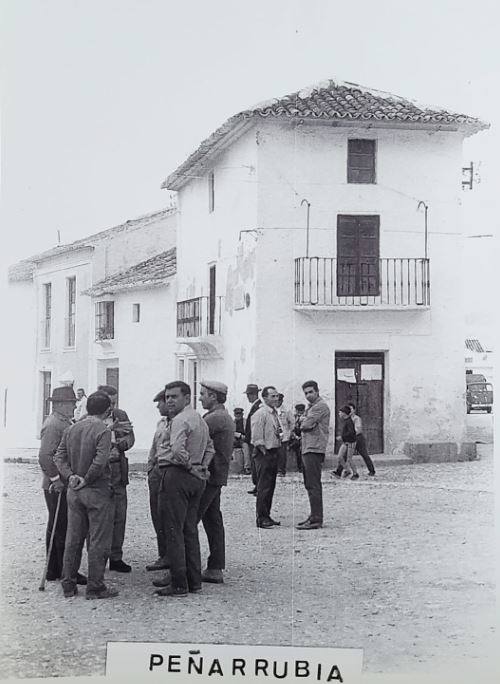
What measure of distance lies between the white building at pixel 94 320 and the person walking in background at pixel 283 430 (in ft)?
2.39

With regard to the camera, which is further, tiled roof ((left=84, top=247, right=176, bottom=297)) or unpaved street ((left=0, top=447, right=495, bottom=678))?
tiled roof ((left=84, top=247, right=176, bottom=297))

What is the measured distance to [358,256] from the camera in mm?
5930

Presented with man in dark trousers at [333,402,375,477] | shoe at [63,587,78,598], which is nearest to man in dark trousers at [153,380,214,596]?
shoe at [63,587,78,598]

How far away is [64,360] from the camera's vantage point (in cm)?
609

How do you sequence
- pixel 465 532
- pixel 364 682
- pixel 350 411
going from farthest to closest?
pixel 350 411, pixel 465 532, pixel 364 682

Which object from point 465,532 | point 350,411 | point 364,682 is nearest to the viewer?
point 364,682

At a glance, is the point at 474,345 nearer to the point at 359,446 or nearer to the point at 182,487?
the point at 359,446

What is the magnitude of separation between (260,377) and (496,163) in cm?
193

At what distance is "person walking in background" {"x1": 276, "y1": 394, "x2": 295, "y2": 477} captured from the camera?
19.3 feet

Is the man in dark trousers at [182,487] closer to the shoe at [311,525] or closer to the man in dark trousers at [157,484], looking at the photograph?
the man in dark trousers at [157,484]

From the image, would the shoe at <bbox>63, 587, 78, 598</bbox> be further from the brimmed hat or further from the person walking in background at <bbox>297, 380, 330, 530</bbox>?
the person walking in background at <bbox>297, 380, 330, 530</bbox>

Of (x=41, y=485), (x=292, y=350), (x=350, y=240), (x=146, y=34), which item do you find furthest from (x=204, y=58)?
(x=41, y=485)

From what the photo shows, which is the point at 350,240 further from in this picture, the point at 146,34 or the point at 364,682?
the point at 364,682

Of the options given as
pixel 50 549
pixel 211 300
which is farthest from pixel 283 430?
pixel 50 549
